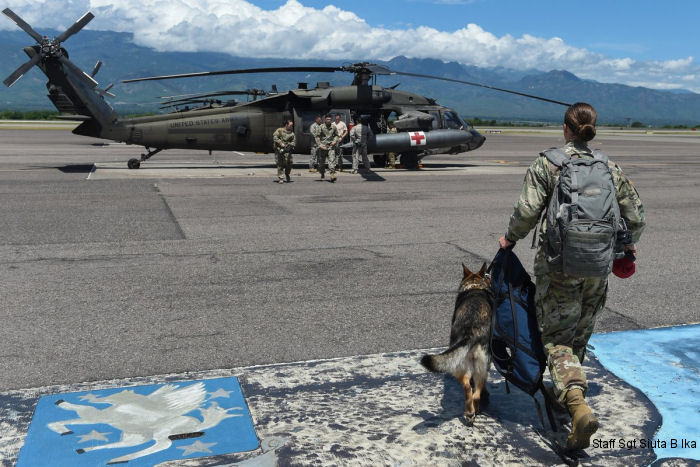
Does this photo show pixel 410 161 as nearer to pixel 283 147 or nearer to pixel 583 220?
pixel 283 147

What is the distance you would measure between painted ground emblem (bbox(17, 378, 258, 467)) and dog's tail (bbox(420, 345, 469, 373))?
3.74 feet

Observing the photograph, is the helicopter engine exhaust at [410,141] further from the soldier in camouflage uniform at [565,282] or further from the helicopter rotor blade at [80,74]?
the soldier in camouflage uniform at [565,282]

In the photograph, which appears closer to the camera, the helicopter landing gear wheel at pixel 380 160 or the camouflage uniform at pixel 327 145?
the camouflage uniform at pixel 327 145

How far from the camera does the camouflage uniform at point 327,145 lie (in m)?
17.3

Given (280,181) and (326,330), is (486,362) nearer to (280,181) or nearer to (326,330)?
A: (326,330)

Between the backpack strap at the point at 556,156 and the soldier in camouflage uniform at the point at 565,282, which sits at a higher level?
the backpack strap at the point at 556,156

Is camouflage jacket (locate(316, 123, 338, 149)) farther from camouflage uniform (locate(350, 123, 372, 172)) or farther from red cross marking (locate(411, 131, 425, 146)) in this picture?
red cross marking (locate(411, 131, 425, 146))

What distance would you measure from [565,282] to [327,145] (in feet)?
46.8

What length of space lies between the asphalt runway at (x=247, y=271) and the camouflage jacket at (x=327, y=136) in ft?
6.80

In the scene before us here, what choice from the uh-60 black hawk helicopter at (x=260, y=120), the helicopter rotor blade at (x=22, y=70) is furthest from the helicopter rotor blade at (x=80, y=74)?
the helicopter rotor blade at (x=22, y=70)

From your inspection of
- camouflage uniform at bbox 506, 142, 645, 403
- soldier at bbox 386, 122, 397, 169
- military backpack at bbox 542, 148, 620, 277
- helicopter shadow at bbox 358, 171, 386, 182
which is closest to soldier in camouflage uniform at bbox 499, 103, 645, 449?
camouflage uniform at bbox 506, 142, 645, 403

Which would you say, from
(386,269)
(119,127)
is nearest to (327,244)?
(386,269)

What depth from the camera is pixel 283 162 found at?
16812 millimetres

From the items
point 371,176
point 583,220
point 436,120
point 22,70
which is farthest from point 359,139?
point 583,220
